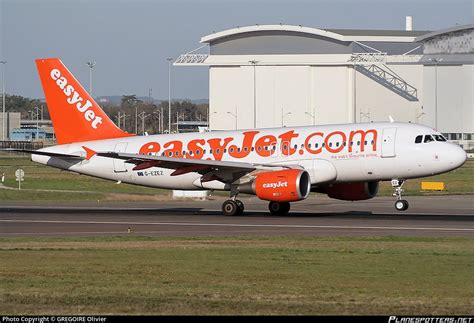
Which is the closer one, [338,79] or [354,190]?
[354,190]

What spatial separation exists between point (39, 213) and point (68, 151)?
372cm

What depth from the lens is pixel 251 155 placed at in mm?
45531

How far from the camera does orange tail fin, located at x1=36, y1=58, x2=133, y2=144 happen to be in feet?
161

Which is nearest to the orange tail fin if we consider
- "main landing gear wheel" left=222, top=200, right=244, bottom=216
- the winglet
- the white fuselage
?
the white fuselage

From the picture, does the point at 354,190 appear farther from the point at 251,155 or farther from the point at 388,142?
the point at 251,155

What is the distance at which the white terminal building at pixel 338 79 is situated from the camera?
140 m

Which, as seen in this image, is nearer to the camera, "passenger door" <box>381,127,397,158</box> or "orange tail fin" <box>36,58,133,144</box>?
"passenger door" <box>381,127,397,158</box>

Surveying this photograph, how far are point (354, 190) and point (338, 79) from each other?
9560 cm

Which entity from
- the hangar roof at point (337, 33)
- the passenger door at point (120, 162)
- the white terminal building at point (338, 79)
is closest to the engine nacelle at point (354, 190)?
the passenger door at point (120, 162)

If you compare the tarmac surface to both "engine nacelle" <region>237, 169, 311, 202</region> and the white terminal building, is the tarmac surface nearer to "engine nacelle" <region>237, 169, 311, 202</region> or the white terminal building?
"engine nacelle" <region>237, 169, 311, 202</region>

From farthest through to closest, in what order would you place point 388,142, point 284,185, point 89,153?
point 89,153 < point 388,142 < point 284,185

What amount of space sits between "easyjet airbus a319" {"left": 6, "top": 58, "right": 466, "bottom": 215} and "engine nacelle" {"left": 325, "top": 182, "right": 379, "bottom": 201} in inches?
1.7

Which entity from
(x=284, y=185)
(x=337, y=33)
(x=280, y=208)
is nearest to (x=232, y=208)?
(x=280, y=208)

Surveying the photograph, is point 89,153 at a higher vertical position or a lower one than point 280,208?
higher
